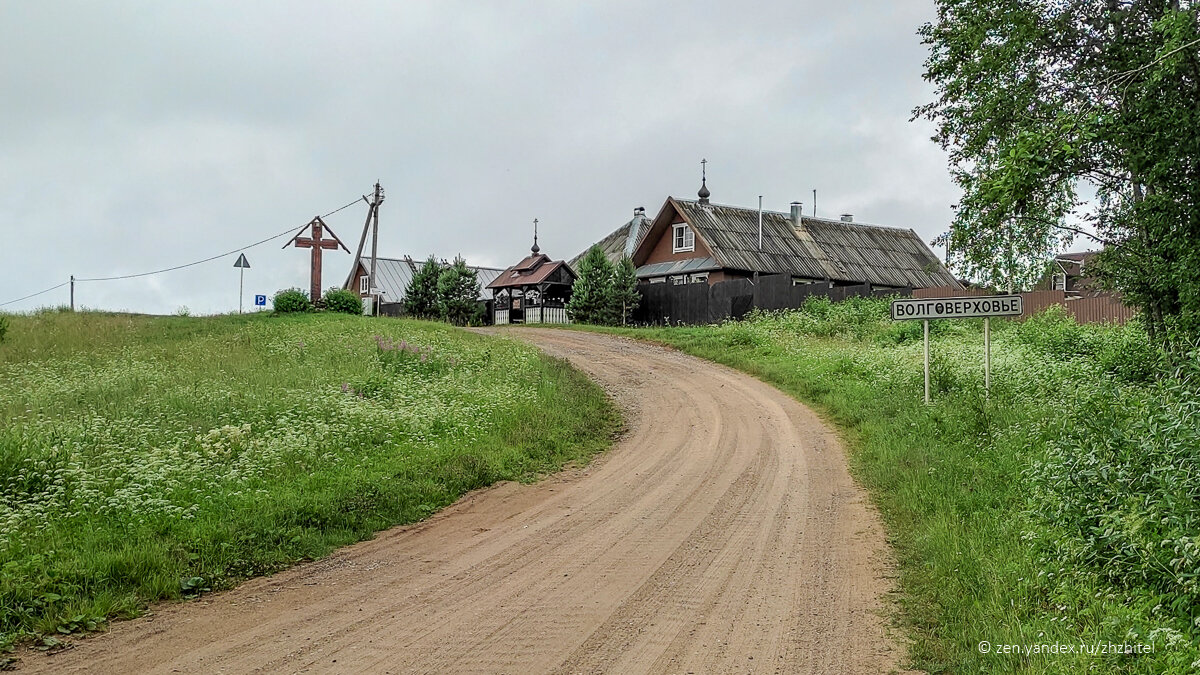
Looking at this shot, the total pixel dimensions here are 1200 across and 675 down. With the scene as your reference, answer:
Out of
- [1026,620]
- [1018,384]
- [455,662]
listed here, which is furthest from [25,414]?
[1018,384]

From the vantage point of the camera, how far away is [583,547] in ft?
25.7

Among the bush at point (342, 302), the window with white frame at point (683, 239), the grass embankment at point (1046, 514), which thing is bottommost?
the grass embankment at point (1046, 514)

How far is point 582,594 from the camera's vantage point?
649 centimetres

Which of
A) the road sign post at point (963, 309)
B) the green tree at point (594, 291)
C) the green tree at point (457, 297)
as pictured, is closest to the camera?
the road sign post at point (963, 309)

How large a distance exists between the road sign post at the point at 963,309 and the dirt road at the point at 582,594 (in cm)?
477

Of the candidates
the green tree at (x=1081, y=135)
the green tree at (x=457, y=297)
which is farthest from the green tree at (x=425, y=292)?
the green tree at (x=1081, y=135)

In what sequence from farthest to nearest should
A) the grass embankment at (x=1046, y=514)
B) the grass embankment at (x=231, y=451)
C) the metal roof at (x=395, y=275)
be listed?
the metal roof at (x=395, y=275)
the grass embankment at (x=231, y=451)
the grass embankment at (x=1046, y=514)

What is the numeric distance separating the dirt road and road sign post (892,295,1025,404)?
4.77 metres

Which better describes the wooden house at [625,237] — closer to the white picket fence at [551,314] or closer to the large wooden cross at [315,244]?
the white picket fence at [551,314]

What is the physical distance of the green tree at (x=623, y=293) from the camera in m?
35.8

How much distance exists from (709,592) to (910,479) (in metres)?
4.14

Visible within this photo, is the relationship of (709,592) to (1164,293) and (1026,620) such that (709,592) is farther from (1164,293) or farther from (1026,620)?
(1164,293)

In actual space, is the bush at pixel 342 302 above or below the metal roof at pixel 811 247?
below

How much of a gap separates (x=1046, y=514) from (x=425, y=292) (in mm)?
36669
